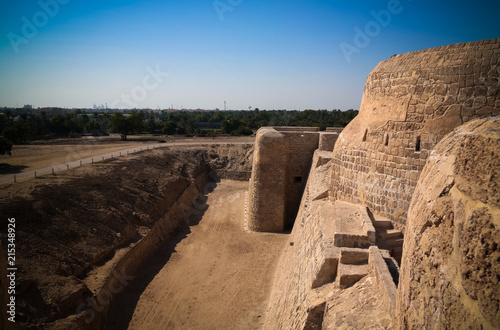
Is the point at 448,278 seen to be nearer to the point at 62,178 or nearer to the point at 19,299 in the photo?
the point at 19,299

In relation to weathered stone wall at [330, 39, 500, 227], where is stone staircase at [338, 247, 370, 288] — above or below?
below

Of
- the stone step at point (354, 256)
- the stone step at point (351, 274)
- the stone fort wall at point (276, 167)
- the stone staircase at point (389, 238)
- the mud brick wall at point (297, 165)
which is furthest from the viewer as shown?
the mud brick wall at point (297, 165)

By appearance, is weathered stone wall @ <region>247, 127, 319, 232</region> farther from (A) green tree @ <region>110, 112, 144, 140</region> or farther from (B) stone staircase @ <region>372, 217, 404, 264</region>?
(A) green tree @ <region>110, 112, 144, 140</region>

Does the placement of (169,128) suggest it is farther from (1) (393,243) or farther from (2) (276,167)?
(1) (393,243)

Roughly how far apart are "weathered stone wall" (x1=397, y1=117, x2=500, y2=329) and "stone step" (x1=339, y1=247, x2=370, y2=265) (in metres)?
2.24

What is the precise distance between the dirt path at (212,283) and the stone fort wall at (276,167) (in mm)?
842

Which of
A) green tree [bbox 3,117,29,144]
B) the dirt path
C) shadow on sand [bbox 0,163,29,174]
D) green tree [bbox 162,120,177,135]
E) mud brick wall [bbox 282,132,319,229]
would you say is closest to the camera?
the dirt path

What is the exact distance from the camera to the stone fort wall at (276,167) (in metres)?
14.6

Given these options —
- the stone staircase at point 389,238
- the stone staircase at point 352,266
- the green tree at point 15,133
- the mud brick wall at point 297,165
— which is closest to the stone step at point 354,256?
the stone staircase at point 352,266

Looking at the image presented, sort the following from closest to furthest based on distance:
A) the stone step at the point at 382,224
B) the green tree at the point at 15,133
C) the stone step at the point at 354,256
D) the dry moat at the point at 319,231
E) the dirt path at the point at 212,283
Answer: the dry moat at the point at 319,231 → the stone step at the point at 354,256 → the stone step at the point at 382,224 → the dirt path at the point at 212,283 → the green tree at the point at 15,133

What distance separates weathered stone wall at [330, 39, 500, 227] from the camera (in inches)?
204

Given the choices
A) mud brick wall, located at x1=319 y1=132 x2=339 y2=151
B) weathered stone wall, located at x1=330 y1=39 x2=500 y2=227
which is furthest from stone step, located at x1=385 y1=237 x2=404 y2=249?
mud brick wall, located at x1=319 y1=132 x2=339 y2=151

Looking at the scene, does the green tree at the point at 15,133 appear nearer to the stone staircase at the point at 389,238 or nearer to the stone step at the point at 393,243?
the stone staircase at the point at 389,238

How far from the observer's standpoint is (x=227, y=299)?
33.1ft
